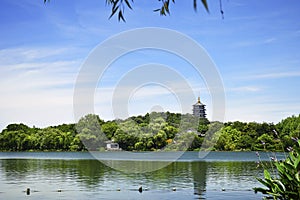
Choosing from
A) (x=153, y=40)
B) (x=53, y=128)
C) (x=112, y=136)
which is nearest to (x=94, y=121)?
(x=112, y=136)

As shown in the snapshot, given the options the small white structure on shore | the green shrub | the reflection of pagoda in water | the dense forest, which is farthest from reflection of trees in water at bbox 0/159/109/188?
the reflection of pagoda in water

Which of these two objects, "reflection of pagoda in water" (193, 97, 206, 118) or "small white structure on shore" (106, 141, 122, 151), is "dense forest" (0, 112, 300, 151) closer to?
"small white structure on shore" (106, 141, 122, 151)

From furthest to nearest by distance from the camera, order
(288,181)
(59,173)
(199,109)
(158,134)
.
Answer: (199,109) < (158,134) < (59,173) < (288,181)

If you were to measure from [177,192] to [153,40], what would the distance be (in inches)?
732

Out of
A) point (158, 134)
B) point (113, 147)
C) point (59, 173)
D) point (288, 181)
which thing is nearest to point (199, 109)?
point (113, 147)

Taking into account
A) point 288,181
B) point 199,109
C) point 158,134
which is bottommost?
point 288,181

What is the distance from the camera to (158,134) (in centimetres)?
7219

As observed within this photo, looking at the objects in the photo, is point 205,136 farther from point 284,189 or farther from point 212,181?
point 284,189

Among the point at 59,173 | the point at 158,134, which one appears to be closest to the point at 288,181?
the point at 59,173

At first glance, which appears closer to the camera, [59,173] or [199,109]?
[59,173]

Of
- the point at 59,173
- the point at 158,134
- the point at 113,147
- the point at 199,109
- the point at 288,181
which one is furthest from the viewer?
the point at 199,109

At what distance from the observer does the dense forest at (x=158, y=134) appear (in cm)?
7381

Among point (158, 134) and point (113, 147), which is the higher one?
point (158, 134)

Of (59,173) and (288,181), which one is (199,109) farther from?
(288,181)
